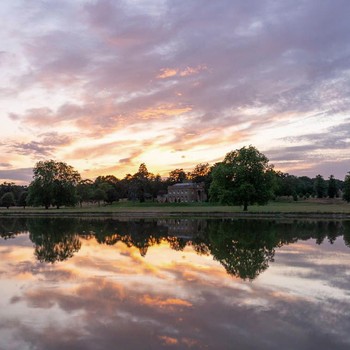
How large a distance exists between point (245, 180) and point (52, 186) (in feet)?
176

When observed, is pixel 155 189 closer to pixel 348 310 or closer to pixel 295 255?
pixel 295 255

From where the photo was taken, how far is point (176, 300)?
42.1ft

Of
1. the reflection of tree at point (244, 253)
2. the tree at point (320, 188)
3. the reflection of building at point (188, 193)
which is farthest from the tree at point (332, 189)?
the reflection of tree at point (244, 253)

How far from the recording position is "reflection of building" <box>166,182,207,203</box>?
166m

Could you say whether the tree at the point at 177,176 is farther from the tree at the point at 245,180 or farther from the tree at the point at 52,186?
the tree at the point at 245,180

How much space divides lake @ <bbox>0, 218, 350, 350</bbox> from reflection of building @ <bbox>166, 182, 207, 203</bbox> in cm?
14162

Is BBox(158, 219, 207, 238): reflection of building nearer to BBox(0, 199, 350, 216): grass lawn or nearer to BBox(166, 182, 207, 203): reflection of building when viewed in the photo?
BBox(0, 199, 350, 216): grass lawn

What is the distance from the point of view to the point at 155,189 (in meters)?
167

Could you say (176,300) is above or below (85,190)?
below

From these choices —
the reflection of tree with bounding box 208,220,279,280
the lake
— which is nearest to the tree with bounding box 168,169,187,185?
the reflection of tree with bounding box 208,220,279,280

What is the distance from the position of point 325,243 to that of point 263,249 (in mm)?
5968

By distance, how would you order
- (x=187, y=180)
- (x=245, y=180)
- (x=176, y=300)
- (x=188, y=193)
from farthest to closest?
(x=187, y=180), (x=188, y=193), (x=245, y=180), (x=176, y=300)

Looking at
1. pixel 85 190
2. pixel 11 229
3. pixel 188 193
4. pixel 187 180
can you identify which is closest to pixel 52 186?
pixel 85 190

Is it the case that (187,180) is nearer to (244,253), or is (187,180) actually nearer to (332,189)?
(332,189)
